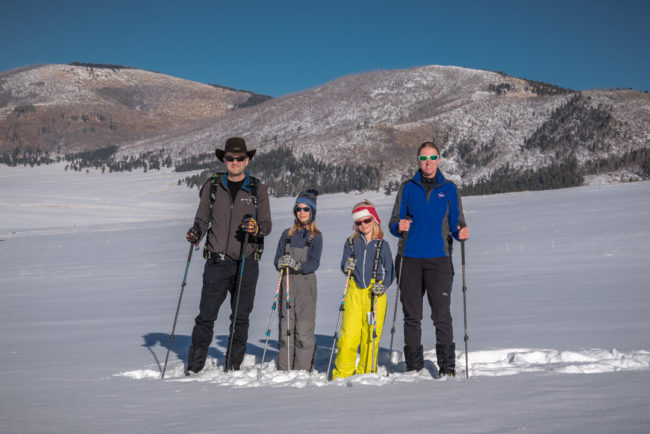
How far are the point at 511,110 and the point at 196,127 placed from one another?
60519 mm

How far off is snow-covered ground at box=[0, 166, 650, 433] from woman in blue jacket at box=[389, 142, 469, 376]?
539 millimetres

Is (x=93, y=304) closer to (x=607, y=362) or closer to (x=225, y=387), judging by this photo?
(x=225, y=387)

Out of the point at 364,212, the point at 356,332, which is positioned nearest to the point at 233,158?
the point at 364,212

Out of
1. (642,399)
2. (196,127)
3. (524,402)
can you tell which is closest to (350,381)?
(524,402)

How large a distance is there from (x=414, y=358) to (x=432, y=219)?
54.8 inches

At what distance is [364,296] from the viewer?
19.8ft

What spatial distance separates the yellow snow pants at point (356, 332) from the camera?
5934 mm

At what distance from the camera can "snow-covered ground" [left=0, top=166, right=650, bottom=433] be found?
3.90m

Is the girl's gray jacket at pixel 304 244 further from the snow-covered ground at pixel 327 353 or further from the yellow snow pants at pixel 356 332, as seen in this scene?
the snow-covered ground at pixel 327 353

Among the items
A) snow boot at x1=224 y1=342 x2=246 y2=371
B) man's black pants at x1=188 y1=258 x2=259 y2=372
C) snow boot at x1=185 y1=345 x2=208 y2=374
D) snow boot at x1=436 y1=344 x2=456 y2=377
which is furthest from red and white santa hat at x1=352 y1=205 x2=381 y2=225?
snow boot at x1=185 y1=345 x2=208 y2=374

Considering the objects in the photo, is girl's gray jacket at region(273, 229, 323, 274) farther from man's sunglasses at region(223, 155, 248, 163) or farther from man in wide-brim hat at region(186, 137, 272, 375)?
man's sunglasses at region(223, 155, 248, 163)

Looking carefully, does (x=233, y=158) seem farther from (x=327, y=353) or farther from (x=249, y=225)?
(x=327, y=353)

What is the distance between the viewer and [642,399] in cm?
383

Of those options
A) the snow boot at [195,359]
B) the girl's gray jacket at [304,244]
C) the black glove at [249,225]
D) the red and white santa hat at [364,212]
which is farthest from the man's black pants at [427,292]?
the snow boot at [195,359]
